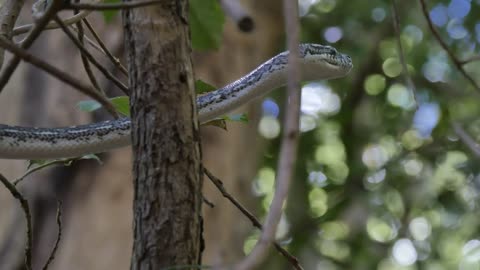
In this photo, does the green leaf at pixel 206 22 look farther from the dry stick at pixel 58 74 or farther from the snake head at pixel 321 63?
the snake head at pixel 321 63

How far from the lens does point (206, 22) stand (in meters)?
1.53

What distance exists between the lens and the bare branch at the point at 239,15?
0.60m

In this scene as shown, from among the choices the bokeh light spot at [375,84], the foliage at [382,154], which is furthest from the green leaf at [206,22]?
the bokeh light spot at [375,84]

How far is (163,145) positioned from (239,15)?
0.43 meters

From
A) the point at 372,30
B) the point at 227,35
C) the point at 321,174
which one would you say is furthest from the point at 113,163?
the point at 372,30

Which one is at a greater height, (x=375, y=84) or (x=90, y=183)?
(x=375, y=84)

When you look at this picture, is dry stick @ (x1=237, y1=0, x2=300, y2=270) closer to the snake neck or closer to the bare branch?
the bare branch

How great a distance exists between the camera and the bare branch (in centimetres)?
60

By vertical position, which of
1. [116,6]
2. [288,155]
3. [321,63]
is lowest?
[288,155]

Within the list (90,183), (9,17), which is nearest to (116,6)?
(9,17)

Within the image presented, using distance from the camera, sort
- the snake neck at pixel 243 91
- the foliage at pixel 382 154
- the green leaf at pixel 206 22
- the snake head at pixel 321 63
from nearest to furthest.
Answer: the green leaf at pixel 206 22
the snake neck at pixel 243 91
the snake head at pixel 321 63
the foliage at pixel 382 154

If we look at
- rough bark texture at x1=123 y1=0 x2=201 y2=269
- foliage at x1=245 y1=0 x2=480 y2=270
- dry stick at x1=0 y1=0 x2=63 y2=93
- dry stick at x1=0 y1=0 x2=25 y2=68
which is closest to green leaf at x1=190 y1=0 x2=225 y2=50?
dry stick at x1=0 y1=0 x2=25 y2=68

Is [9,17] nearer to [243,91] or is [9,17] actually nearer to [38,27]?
[38,27]

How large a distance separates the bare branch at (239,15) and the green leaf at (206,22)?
2.75 ft
